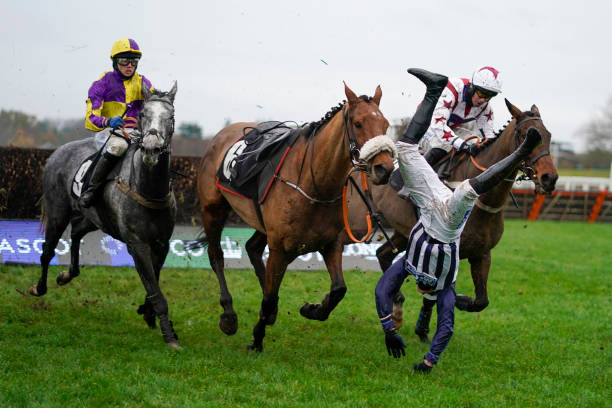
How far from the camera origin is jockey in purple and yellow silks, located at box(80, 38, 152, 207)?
19.9 ft

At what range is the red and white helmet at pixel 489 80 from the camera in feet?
20.1

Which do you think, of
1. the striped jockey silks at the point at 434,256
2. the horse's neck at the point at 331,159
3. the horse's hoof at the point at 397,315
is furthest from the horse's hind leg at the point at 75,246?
the striped jockey silks at the point at 434,256

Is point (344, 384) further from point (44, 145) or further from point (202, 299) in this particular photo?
point (44, 145)

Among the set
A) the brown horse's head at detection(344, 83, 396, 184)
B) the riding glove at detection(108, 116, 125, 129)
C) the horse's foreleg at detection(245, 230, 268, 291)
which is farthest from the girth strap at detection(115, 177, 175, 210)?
the brown horse's head at detection(344, 83, 396, 184)

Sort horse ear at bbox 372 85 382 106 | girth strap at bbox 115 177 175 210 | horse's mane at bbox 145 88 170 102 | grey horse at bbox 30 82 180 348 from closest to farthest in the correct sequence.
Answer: horse ear at bbox 372 85 382 106 < grey horse at bbox 30 82 180 348 < horse's mane at bbox 145 88 170 102 < girth strap at bbox 115 177 175 210

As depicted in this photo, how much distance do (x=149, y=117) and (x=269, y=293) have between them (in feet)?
5.86

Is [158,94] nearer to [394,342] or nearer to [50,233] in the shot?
[50,233]

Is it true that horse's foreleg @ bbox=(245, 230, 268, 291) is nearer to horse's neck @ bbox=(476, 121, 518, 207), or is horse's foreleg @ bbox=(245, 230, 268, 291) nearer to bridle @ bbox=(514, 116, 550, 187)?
horse's neck @ bbox=(476, 121, 518, 207)

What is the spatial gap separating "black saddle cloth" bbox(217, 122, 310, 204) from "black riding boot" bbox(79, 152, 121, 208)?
3.39ft

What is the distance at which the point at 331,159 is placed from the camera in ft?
16.6

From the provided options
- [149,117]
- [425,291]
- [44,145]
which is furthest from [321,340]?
[44,145]

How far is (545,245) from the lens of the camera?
14836 mm

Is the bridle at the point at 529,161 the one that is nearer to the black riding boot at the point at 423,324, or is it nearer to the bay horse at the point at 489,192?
the bay horse at the point at 489,192

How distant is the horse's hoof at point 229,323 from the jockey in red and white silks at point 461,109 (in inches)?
101
